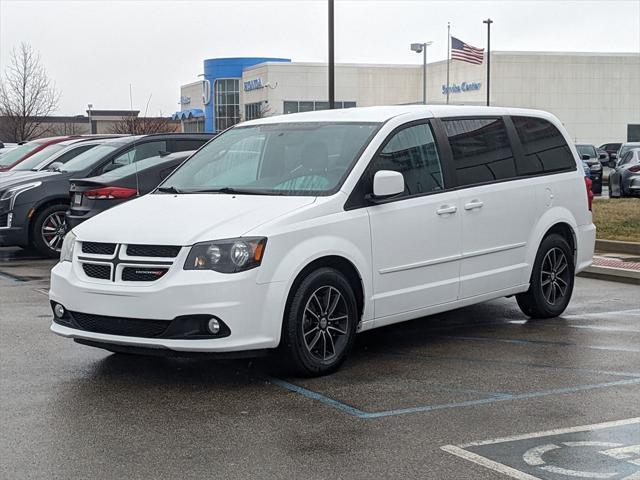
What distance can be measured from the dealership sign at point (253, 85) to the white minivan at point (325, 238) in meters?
77.6

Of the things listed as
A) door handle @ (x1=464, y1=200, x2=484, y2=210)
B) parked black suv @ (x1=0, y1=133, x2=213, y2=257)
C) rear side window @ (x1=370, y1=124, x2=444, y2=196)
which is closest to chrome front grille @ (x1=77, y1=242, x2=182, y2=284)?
rear side window @ (x1=370, y1=124, x2=444, y2=196)

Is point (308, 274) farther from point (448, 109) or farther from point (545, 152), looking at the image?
point (545, 152)

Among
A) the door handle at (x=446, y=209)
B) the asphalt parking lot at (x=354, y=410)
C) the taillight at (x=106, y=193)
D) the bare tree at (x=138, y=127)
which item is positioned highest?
the bare tree at (x=138, y=127)

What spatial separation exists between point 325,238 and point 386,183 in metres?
0.66

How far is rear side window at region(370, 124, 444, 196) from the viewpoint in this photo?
26.1 feet

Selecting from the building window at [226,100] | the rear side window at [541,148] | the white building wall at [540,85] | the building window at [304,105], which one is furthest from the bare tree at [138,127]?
the rear side window at [541,148]

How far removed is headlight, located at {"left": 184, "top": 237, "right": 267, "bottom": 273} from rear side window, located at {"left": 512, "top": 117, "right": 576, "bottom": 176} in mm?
3331

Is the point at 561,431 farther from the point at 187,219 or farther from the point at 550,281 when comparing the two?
the point at 550,281

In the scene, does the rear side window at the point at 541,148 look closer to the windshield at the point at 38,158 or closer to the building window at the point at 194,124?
the windshield at the point at 38,158

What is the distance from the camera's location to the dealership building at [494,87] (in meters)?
79.8

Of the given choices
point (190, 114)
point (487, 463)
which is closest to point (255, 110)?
point (190, 114)

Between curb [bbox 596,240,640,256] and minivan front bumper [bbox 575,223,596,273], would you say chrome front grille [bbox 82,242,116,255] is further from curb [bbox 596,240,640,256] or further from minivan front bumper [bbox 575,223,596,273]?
curb [bbox 596,240,640,256]

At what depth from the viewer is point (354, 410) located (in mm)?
6398

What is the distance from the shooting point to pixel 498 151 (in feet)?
29.9
